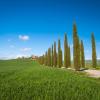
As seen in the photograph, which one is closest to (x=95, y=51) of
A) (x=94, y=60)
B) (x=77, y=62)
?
(x=94, y=60)

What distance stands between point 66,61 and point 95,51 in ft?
20.2

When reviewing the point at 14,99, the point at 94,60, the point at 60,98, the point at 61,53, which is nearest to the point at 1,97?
the point at 14,99

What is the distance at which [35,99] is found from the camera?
22.3 feet

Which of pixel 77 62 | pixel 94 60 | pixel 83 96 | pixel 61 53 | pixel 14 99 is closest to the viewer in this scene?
pixel 14 99

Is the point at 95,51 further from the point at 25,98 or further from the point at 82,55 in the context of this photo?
the point at 25,98

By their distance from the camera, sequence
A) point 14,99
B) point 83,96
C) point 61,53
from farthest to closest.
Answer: point 61,53 < point 83,96 < point 14,99

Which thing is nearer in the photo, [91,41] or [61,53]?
[91,41]

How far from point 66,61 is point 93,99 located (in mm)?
32182

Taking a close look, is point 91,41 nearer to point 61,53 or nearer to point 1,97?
point 61,53

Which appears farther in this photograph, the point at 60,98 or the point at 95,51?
the point at 95,51

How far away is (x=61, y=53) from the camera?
42625 mm

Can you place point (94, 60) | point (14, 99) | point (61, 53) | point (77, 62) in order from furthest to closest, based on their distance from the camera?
point (61, 53) → point (94, 60) → point (77, 62) → point (14, 99)

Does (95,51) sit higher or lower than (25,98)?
higher

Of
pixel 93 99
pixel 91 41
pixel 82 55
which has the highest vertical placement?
pixel 91 41
